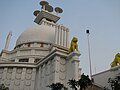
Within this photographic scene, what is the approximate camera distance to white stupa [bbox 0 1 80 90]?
58.8 ft

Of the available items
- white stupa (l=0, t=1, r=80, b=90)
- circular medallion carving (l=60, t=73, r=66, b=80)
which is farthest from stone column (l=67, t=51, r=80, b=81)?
circular medallion carving (l=60, t=73, r=66, b=80)

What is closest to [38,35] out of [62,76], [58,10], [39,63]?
[39,63]

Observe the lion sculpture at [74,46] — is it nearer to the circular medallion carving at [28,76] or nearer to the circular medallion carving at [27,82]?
the circular medallion carving at [28,76]

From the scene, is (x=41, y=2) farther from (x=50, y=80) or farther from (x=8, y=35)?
(x=50, y=80)

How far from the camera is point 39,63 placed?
70.5 ft

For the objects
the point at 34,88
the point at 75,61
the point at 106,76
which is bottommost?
the point at 34,88

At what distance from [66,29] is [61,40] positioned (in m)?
2.29

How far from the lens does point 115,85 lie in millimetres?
12844

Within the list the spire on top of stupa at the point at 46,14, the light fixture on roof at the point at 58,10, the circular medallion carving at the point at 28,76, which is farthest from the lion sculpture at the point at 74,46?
the light fixture on roof at the point at 58,10

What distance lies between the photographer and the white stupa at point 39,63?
58.8 feet

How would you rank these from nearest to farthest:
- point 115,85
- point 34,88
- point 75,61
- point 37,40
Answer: point 115,85 → point 75,61 → point 34,88 → point 37,40

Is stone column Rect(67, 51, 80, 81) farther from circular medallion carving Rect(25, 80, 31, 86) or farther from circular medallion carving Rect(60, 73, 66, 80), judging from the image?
circular medallion carving Rect(25, 80, 31, 86)

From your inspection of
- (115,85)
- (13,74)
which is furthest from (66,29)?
(115,85)

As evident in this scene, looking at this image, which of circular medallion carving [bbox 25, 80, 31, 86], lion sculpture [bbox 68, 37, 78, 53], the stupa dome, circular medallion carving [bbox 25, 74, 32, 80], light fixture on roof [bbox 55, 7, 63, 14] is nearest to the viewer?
lion sculpture [bbox 68, 37, 78, 53]
